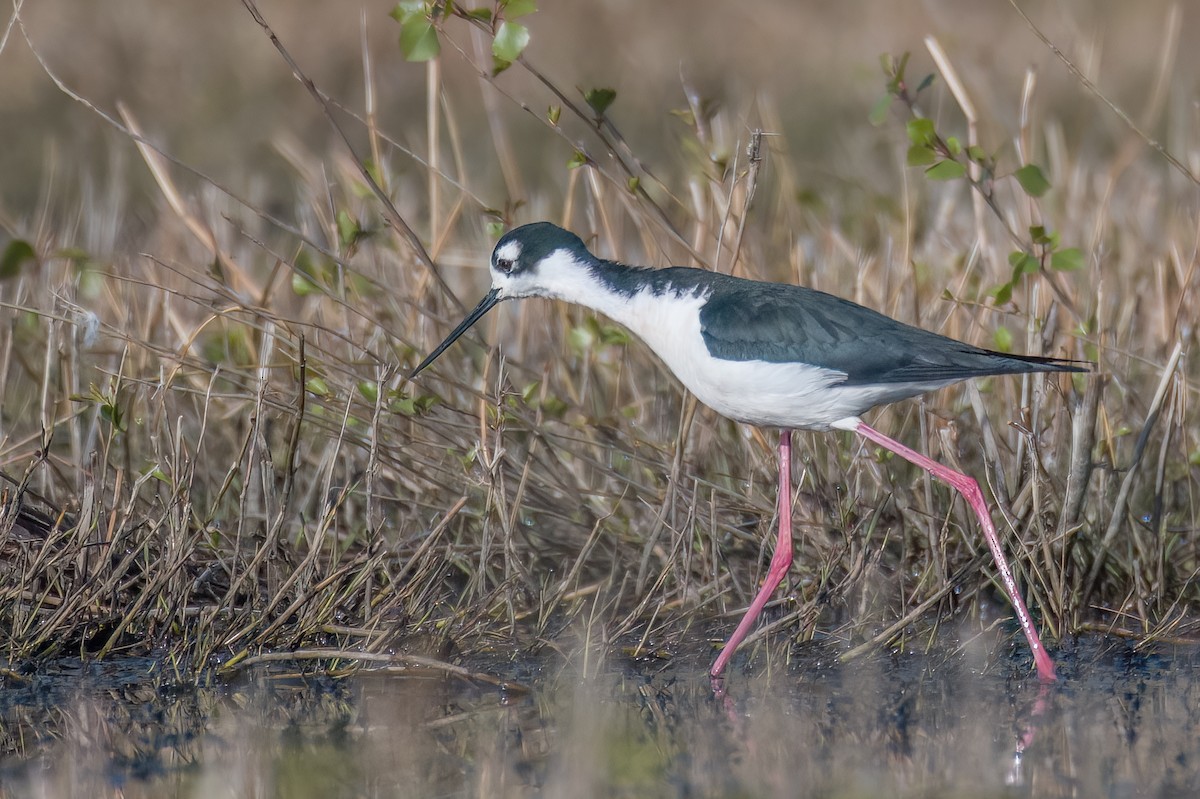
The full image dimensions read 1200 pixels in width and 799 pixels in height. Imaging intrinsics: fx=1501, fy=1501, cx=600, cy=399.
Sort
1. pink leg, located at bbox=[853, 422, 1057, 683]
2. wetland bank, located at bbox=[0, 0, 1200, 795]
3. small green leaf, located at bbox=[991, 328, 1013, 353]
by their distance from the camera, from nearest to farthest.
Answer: wetland bank, located at bbox=[0, 0, 1200, 795], pink leg, located at bbox=[853, 422, 1057, 683], small green leaf, located at bbox=[991, 328, 1013, 353]

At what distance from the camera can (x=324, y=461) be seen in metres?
3.60

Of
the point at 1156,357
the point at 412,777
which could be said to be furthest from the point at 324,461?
Result: the point at 1156,357

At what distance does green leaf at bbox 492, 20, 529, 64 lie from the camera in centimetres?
292

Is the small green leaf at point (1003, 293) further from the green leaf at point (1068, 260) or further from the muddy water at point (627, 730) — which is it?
the muddy water at point (627, 730)

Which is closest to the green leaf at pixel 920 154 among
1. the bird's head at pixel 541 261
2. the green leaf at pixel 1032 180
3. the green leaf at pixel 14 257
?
the green leaf at pixel 1032 180

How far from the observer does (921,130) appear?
120 inches

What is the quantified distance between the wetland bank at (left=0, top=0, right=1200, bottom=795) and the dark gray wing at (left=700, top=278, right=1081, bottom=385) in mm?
251

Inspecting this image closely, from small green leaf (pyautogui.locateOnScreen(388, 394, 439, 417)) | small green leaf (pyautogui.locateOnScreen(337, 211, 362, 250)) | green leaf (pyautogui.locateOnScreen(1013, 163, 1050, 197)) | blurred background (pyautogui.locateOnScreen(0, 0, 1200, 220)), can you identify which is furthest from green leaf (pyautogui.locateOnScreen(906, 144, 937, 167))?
blurred background (pyautogui.locateOnScreen(0, 0, 1200, 220))

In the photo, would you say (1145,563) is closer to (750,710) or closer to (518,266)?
(750,710)

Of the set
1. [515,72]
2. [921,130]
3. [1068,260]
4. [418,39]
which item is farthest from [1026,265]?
[515,72]

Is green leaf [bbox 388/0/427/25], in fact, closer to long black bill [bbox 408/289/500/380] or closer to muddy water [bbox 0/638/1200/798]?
long black bill [bbox 408/289/500/380]

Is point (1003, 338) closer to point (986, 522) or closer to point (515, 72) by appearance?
point (986, 522)

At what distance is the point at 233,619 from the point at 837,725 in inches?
49.7

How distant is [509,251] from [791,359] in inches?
28.7
